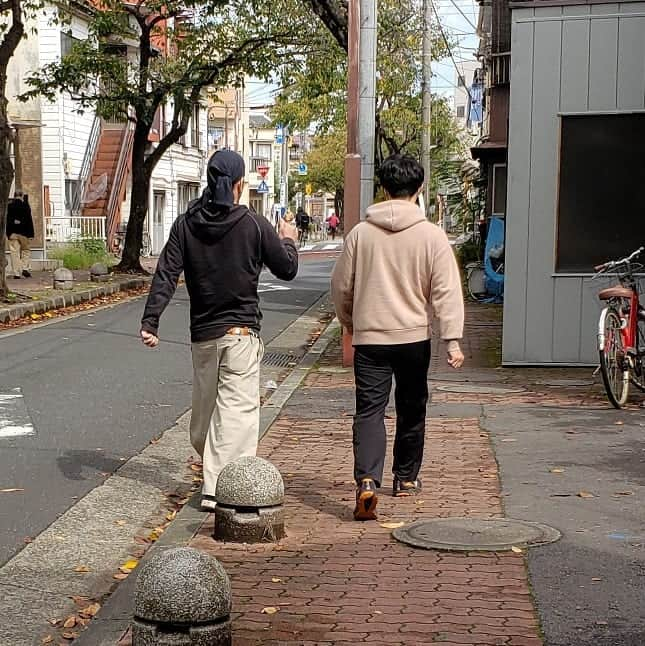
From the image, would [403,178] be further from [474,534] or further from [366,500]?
[474,534]

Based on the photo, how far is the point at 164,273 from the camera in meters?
6.31

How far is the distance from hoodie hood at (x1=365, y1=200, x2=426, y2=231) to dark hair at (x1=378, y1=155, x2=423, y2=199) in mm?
75

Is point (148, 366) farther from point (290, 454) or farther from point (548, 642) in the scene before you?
point (548, 642)

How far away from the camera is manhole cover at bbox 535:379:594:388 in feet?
34.5

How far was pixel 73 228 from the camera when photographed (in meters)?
33.7

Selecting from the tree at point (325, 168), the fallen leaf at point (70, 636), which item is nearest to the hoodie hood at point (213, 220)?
the fallen leaf at point (70, 636)

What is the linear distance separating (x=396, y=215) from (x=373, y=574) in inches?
75.7

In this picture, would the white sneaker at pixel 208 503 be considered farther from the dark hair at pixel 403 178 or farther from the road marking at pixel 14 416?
the road marking at pixel 14 416

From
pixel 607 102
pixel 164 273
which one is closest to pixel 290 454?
pixel 164 273

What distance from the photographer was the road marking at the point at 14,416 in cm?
857

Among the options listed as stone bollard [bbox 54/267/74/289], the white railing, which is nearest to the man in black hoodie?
stone bollard [bbox 54/267/74/289]

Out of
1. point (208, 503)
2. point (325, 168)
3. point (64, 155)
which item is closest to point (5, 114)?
point (208, 503)

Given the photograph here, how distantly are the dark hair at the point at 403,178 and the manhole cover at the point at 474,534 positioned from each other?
1746 millimetres

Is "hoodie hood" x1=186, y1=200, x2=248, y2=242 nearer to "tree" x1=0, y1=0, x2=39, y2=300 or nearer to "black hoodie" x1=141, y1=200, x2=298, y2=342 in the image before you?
Answer: "black hoodie" x1=141, y1=200, x2=298, y2=342
